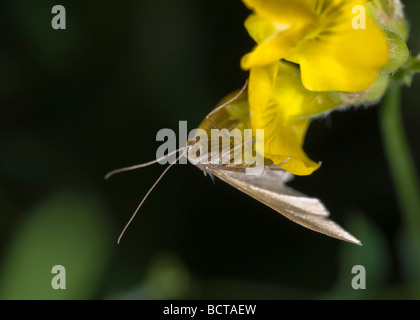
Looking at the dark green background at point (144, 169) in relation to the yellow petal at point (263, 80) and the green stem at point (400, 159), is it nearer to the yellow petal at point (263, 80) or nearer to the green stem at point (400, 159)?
the green stem at point (400, 159)

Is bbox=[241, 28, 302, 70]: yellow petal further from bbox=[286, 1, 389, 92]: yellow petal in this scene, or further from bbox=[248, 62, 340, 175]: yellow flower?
Answer: bbox=[248, 62, 340, 175]: yellow flower

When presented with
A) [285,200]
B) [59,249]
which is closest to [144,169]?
[59,249]

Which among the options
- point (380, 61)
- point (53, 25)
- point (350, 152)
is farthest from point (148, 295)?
point (380, 61)

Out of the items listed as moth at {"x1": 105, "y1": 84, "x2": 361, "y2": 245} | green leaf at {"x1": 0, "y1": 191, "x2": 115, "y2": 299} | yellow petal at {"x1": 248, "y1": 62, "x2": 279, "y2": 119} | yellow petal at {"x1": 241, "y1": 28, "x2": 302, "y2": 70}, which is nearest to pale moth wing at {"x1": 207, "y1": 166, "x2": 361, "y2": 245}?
moth at {"x1": 105, "y1": 84, "x2": 361, "y2": 245}

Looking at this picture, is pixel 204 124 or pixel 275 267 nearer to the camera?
pixel 204 124

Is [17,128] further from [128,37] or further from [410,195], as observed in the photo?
[410,195]

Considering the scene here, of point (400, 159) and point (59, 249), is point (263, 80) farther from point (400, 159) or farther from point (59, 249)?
point (59, 249)

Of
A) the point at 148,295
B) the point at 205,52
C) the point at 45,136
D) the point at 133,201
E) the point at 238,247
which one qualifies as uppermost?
the point at 205,52

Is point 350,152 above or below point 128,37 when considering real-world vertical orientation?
below

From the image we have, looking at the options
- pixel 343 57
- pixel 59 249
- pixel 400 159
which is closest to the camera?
pixel 343 57
